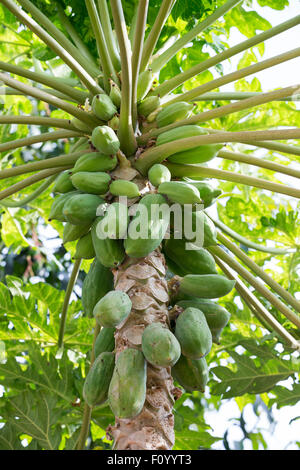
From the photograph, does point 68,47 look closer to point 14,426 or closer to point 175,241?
point 175,241

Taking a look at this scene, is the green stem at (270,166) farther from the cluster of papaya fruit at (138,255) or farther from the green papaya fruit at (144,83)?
the green papaya fruit at (144,83)

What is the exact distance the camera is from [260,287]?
5.91 ft

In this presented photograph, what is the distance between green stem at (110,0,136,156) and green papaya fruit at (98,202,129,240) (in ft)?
1.24

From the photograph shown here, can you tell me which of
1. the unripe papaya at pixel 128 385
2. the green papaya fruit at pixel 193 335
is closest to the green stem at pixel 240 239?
the green papaya fruit at pixel 193 335

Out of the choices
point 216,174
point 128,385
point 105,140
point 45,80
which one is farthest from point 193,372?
point 45,80

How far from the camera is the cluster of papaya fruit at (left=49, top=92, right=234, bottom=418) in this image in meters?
1.34

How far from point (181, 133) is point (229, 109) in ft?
0.58

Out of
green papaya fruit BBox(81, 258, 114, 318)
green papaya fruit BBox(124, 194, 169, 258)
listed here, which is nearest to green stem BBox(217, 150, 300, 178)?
green papaya fruit BBox(124, 194, 169, 258)

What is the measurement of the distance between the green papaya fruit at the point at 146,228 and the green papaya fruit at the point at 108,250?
55 millimetres

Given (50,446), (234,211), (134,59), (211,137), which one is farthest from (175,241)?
(234,211)

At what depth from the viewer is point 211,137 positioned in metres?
1.59

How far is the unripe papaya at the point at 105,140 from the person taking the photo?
166 centimetres

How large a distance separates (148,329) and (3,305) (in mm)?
1586

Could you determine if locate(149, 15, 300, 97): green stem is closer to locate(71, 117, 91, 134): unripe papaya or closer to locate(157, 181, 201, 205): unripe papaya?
locate(71, 117, 91, 134): unripe papaya
